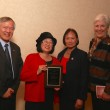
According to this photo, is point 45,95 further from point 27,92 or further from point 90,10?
point 90,10

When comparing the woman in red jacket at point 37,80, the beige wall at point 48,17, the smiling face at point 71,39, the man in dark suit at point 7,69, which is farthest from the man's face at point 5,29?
the smiling face at point 71,39

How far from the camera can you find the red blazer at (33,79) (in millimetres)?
2549

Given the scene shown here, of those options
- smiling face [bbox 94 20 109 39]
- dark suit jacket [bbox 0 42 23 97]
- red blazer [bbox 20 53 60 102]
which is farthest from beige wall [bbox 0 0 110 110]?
smiling face [bbox 94 20 109 39]

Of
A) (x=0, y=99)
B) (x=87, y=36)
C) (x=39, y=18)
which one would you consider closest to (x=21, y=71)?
(x=0, y=99)

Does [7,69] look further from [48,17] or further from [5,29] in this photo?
[48,17]

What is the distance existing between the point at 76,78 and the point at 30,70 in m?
0.54

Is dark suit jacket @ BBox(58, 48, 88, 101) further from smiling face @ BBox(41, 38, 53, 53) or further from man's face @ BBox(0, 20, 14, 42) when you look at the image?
man's face @ BBox(0, 20, 14, 42)

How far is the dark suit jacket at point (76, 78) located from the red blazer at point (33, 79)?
298 mm

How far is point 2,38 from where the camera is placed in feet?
8.42

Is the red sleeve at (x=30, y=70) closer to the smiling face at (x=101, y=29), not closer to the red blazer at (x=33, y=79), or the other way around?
the red blazer at (x=33, y=79)

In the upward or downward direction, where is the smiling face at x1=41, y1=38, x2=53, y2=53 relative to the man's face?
downward

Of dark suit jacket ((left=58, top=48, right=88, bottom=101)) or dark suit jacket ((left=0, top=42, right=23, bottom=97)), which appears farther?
dark suit jacket ((left=58, top=48, right=88, bottom=101))

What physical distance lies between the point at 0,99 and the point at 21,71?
37 centimetres

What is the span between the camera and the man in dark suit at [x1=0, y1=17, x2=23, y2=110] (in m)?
2.49
